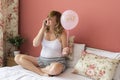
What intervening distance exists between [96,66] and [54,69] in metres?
0.46

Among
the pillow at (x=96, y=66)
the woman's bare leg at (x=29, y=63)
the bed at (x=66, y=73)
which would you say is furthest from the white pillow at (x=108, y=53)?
the woman's bare leg at (x=29, y=63)

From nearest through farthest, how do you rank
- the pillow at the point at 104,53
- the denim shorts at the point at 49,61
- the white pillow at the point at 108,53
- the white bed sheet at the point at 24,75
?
the white bed sheet at the point at 24,75 → the white pillow at the point at 108,53 → the pillow at the point at 104,53 → the denim shorts at the point at 49,61

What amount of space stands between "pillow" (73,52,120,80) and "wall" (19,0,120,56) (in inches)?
12.1

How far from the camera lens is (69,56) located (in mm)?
2705

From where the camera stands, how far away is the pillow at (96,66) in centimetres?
222

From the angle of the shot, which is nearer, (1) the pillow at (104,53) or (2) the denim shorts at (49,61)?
(1) the pillow at (104,53)

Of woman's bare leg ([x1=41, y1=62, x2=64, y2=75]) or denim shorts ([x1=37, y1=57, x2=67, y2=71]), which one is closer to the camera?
woman's bare leg ([x1=41, y1=62, x2=64, y2=75])

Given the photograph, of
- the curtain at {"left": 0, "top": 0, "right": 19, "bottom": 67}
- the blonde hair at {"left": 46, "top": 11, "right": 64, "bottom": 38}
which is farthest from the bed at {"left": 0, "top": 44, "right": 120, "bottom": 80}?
the curtain at {"left": 0, "top": 0, "right": 19, "bottom": 67}

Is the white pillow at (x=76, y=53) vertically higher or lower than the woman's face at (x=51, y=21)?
lower

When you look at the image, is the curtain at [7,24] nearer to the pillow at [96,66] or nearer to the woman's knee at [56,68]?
the woman's knee at [56,68]

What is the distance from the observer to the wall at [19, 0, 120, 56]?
256cm

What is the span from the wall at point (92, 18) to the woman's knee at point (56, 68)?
1.78ft

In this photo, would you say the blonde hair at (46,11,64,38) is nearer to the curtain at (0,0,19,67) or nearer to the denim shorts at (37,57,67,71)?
the denim shorts at (37,57,67,71)

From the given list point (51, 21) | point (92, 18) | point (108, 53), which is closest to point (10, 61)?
point (51, 21)
